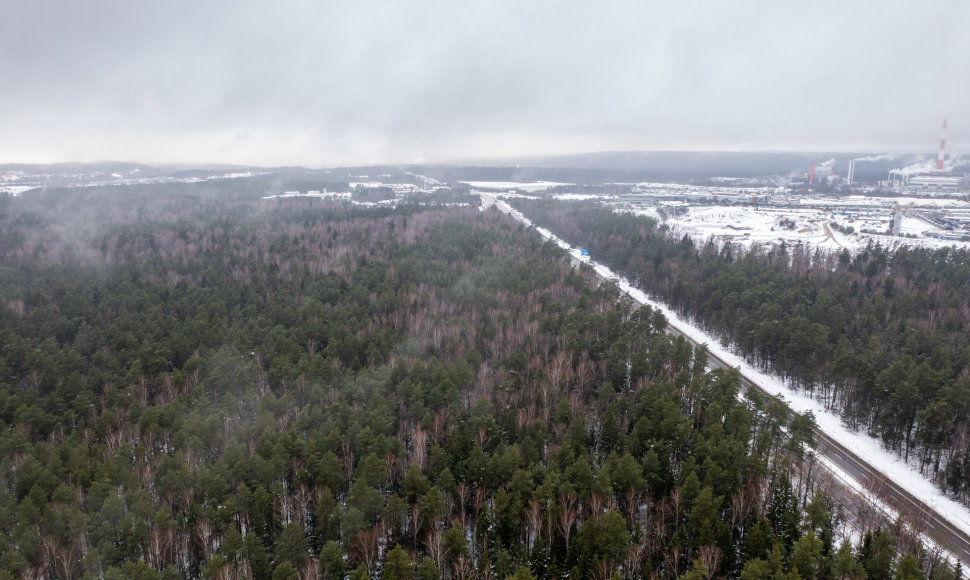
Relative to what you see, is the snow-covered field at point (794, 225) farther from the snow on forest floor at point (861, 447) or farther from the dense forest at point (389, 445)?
the dense forest at point (389, 445)

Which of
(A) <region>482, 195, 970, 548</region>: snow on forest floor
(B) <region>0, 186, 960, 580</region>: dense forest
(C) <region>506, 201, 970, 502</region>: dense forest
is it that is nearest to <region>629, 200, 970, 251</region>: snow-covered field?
(C) <region>506, 201, 970, 502</region>: dense forest

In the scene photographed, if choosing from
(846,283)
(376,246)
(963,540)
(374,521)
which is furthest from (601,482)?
(376,246)

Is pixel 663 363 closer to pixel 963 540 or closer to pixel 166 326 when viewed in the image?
pixel 963 540

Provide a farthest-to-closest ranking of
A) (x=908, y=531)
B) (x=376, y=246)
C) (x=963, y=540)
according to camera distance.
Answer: (x=376, y=246)
(x=963, y=540)
(x=908, y=531)

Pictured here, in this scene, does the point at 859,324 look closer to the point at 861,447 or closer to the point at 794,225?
the point at 861,447

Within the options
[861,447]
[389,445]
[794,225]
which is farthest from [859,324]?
[794,225]

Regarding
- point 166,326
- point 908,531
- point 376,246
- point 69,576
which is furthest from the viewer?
point 376,246

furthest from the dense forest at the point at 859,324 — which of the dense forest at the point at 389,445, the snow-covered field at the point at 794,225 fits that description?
the snow-covered field at the point at 794,225

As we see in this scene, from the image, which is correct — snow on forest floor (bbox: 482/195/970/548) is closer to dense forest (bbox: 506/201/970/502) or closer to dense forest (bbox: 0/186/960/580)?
dense forest (bbox: 506/201/970/502)
